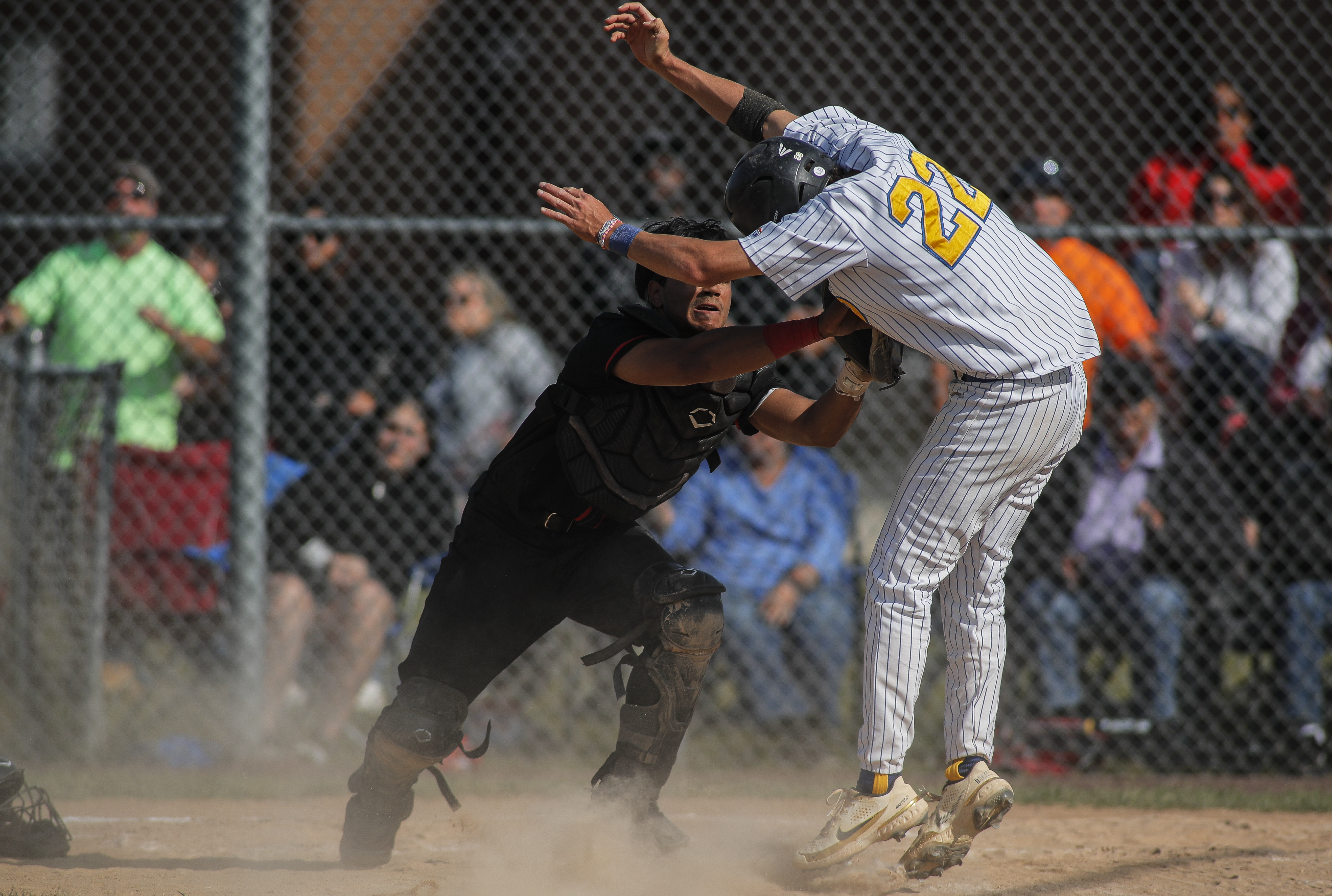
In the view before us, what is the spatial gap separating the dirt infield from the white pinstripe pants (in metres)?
0.47

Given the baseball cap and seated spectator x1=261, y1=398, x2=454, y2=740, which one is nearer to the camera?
seated spectator x1=261, y1=398, x2=454, y2=740

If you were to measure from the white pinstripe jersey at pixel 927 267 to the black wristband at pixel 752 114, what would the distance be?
0.57 metres

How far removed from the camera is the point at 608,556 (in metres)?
3.40

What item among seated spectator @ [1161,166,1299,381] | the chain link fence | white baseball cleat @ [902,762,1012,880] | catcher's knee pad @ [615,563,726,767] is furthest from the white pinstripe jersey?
seated spectator @ [1161,166,1299,381]

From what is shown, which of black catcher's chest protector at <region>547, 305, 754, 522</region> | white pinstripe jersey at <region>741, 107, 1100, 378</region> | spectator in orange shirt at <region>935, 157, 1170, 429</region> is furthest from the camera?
spectator in orange shirt at <region>935, 157, 1170, 429</region>

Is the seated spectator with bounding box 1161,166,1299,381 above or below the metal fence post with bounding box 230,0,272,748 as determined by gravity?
above

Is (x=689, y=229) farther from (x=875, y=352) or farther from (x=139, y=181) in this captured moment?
(x=139, y=181)

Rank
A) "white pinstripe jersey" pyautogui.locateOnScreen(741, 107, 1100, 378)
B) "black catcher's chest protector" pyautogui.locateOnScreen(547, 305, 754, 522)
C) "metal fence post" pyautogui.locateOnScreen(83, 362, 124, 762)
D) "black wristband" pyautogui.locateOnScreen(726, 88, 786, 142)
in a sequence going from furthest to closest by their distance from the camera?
"metal fence post" pyautogui.locateOnScreen(83, 362, 124, 762) → "black wristband" pyautogui.locateOnScreen(726, 88, 786, 142) → "black catcher's chest protector" pyautogui.locateOnScreen(547, 305, 754, 522) → "white pinstripe jersey" pyautogui.locateOnScreen(741, 107, 1100, 378)

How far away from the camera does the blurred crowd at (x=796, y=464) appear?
5.12 m

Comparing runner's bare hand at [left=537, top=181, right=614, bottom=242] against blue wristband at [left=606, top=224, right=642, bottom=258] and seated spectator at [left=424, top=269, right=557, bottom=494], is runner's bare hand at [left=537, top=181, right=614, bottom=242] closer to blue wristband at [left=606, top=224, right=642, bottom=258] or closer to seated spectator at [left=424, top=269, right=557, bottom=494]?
blue wristband at [left=606, top=224, right=642, bottom=258]

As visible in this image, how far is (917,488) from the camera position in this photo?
10.2ft

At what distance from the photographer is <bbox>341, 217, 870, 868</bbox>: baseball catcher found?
3.26 m

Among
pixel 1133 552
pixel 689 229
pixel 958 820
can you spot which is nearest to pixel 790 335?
pixel 689 229

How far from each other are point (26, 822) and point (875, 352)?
2683 mm
